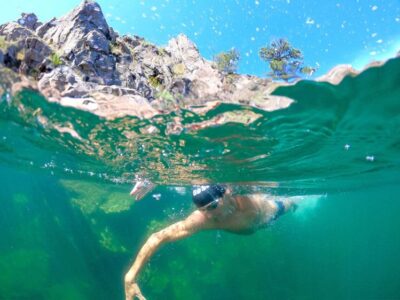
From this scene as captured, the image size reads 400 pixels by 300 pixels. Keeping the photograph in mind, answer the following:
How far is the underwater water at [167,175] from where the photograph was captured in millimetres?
9383

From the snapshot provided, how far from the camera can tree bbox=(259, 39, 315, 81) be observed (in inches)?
278

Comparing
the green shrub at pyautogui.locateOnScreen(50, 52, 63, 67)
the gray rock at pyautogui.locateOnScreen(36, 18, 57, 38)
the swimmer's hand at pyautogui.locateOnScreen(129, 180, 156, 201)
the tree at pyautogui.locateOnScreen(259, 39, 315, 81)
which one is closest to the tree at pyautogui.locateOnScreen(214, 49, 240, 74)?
the tree at pyautogui.locateOnScreen(259, 39, 315, 81)

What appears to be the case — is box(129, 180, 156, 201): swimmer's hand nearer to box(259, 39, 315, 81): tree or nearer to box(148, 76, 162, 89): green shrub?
box(148, 76, 162, 89): green shrub

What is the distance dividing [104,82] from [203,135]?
368 cm

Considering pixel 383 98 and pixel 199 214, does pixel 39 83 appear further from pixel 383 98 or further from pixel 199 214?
pixel 383 98

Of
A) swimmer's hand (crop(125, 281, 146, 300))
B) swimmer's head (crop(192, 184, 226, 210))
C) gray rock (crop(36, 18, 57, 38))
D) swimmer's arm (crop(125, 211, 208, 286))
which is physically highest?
gray rock (crop(36, 18, 57, 38))

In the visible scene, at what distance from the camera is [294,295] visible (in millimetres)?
A: 26562

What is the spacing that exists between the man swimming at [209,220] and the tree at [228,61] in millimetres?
5025

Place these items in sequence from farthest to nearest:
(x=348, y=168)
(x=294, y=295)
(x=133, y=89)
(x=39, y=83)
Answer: (x=294, y=295), (x=348, y=168), (x=133, y=89), (x=39, y=83)

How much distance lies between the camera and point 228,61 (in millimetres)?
7273

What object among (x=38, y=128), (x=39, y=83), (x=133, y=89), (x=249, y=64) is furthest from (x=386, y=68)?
(x=38, y=128)

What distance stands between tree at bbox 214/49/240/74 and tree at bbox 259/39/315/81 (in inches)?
30.5

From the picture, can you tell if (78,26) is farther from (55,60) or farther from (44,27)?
(55,60)

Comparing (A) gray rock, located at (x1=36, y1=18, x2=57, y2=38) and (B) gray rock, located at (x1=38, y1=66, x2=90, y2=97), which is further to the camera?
(A) gray rock, located at (x1=36, y1=18, x2=57, y2=38)
